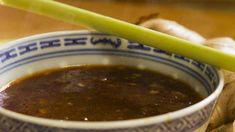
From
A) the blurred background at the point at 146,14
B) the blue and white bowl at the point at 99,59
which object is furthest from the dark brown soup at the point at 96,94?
the blurred background at the point at 146,14

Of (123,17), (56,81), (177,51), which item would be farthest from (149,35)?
(123,17)

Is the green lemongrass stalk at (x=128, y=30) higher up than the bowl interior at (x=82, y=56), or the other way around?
the green lemongrass stalk at (x=128, y=30)

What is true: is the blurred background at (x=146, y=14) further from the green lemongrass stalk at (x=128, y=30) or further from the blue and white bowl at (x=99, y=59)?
the green lemongrass stalk at (x=128, y=30)

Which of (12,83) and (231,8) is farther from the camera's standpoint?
(231,8)

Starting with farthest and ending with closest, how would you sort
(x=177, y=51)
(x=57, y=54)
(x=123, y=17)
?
(x=123, y=17), (x=57, y=54), (x=177, y=51)

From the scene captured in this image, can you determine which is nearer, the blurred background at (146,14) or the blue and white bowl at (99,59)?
the blue and white bowl at (99,59)

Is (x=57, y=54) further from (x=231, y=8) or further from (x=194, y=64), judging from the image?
(x=231, y=8)

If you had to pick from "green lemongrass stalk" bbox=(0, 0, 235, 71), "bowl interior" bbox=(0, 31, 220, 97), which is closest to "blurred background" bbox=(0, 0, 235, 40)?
"bowl interior" bbox=(0, 31, 220, 97)

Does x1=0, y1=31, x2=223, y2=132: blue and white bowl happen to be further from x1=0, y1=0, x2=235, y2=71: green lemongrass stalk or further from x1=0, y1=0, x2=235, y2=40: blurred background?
x1=0, y1=0, x2=235, y2=40: blurred background
